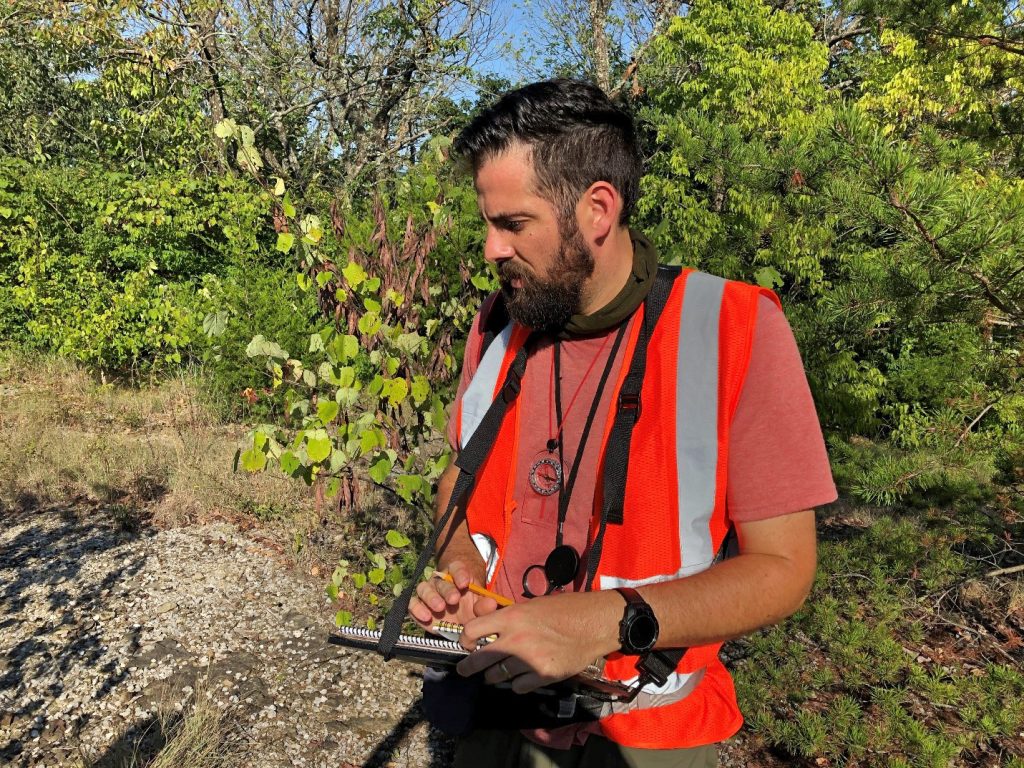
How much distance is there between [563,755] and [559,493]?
1.62 ft

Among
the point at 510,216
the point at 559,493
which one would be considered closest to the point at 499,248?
the point at 510,216

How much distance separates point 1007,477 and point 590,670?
8.78ft

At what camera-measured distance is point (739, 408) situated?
1137mm

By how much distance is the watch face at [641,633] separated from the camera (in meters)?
1.02

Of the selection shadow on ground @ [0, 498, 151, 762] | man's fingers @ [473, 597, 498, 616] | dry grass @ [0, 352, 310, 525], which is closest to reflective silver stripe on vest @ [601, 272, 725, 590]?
man's fingers @ [473, 597, 498, 616]

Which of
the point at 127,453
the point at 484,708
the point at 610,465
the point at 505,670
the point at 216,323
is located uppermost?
the point at 216,323

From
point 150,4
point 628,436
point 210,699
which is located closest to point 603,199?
point 628,436

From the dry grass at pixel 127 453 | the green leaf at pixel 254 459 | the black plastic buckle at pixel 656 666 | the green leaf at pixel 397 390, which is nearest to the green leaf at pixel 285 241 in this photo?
the green leaf at pixel 397 390

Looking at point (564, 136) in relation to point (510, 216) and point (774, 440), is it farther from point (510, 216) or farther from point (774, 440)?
point (774, 440)

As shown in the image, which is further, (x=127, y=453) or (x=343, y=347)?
(x=127, y=453)

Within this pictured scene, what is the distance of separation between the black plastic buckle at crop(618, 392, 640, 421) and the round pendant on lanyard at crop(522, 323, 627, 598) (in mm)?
111

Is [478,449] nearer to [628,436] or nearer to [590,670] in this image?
[628,436]

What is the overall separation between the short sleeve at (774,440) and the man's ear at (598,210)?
0.36 metres

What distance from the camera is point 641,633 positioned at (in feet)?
3.36
